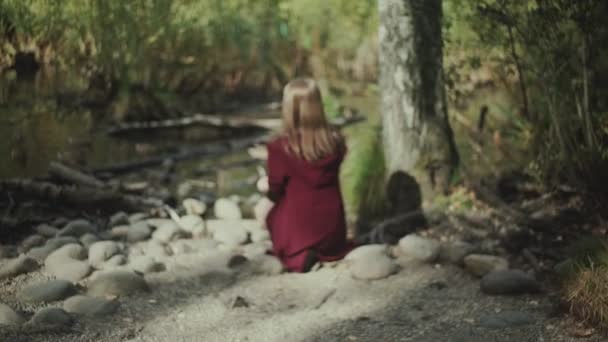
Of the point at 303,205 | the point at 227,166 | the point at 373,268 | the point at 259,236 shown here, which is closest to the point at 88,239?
the point at 259,236

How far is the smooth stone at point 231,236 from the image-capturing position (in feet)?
17.7

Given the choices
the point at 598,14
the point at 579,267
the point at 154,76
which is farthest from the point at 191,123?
the point at 579,267

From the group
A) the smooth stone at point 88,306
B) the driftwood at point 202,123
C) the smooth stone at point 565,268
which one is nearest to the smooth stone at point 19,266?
the smooth stone at point 88,306

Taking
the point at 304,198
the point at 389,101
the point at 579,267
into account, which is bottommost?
the point at 579,267

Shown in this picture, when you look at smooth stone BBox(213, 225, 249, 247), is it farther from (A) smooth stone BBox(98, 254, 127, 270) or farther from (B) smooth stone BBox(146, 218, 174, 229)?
(A) smooth stone BBox(98, 254, 127, 270)

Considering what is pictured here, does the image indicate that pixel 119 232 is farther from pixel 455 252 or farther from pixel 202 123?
pixel 202 123

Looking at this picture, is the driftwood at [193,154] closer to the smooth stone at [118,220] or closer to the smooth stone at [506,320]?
the smooth stone at [118,220]

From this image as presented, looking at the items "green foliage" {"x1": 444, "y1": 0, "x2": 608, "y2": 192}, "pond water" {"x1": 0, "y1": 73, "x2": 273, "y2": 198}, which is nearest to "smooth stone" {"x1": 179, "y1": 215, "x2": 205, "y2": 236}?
"pond water" {"x1": 0, "y1": 73, "x2": 273, "y2": 198}

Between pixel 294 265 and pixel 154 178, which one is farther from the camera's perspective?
pixel 154 178

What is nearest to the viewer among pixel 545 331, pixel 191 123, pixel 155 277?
pixel 545 331

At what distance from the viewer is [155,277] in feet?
14.7

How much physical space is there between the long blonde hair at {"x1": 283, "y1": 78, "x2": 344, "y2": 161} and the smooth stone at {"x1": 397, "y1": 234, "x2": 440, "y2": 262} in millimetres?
866

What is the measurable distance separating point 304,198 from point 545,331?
187 cm

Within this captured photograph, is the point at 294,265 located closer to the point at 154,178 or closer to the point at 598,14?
the point at 598,14
